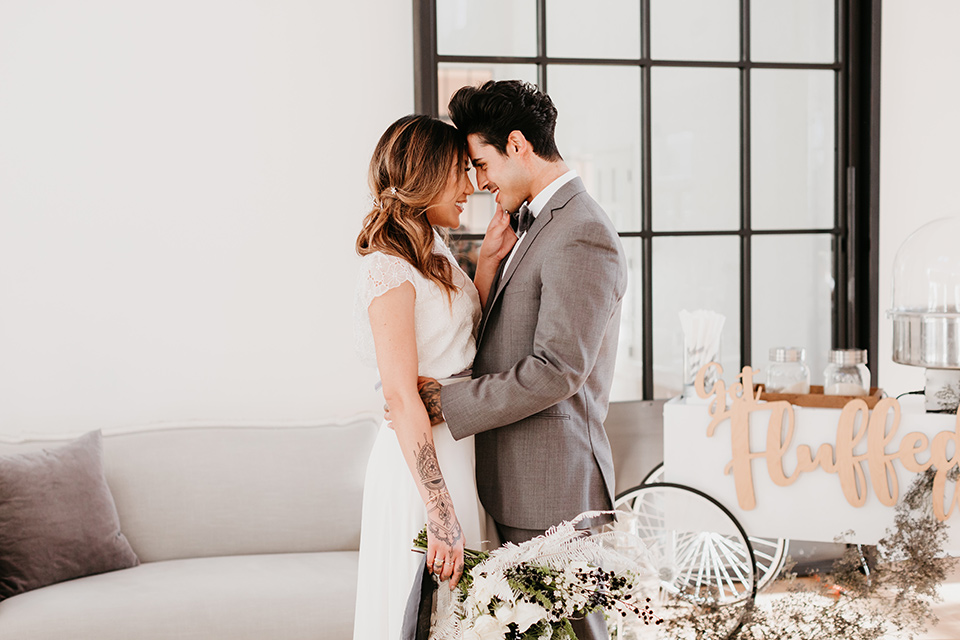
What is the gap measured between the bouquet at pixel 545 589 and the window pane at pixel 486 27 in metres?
2.08

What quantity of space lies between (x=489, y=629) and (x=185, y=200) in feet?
6.90

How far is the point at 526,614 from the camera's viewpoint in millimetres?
1380

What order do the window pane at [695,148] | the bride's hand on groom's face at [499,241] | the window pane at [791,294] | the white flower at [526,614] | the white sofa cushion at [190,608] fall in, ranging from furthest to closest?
the window pane at [791,294] → the window pane at [695,148] → the white sofa cushion at [190,608] → the bride's hand on groom's face at [499,241] → the white flower at [526,614]

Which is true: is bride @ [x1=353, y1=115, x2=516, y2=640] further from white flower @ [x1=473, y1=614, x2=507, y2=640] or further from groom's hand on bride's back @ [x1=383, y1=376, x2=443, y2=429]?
white flower @ [x1=473, y1=614, x2=507, y2=640]

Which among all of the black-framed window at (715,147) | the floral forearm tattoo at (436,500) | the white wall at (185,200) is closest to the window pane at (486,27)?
the black-framed window at (715,147)

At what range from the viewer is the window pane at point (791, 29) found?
3.29 metres

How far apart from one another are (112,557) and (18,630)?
0.36 m

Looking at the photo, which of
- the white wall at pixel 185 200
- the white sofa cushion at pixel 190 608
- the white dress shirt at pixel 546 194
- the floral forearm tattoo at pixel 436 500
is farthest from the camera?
the white wall at pixel 185 200

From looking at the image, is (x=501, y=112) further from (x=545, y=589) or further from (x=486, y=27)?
(x=486, y=27)

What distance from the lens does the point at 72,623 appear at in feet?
7.30

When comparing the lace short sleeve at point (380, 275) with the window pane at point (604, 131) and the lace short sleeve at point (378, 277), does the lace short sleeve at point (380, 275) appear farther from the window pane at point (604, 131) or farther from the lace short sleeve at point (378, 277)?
the window pane at point (604, 131)

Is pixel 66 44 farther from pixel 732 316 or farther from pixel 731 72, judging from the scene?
pixel 732 316

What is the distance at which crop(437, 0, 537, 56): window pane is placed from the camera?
304cm

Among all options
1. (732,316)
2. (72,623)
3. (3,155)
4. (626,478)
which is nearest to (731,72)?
(732,316)
